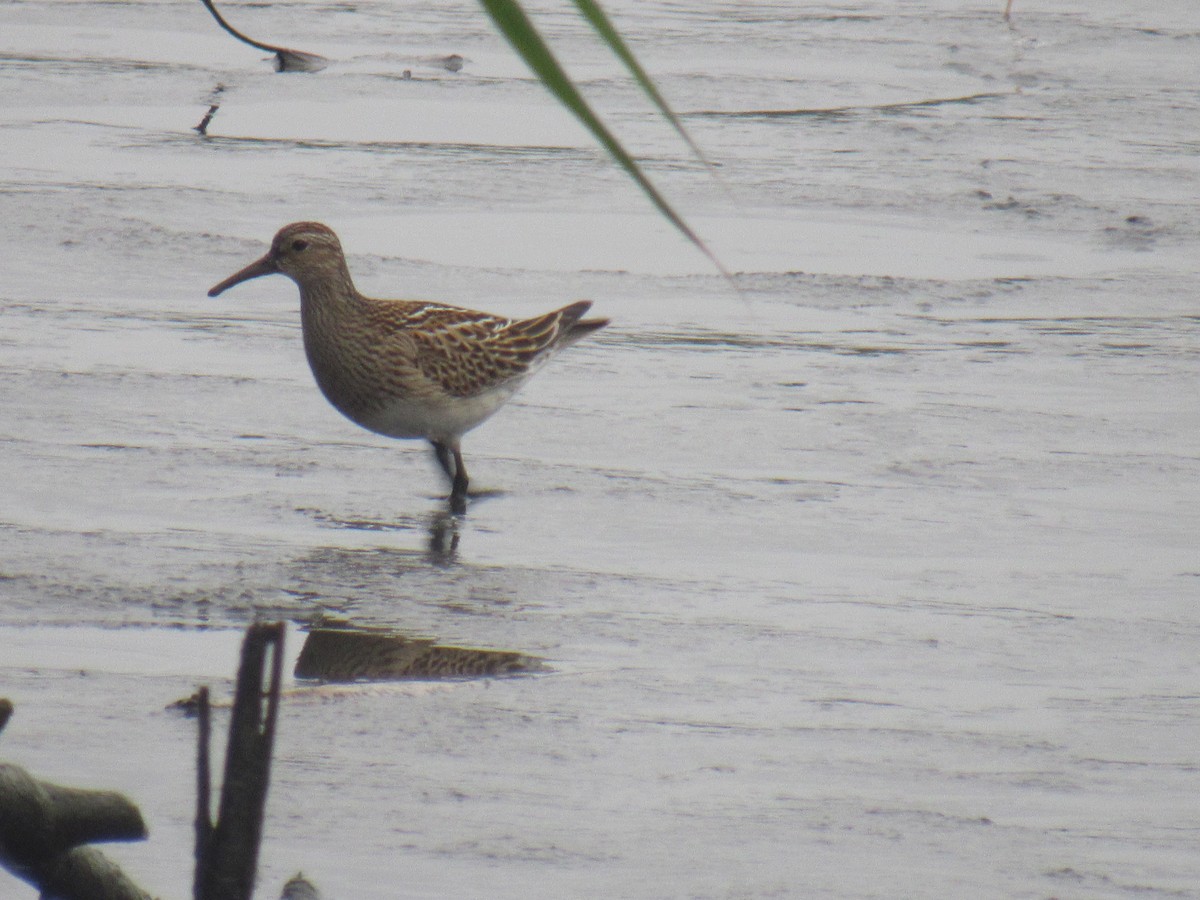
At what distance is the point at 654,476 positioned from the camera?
855 cm

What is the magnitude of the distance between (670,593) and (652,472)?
142cm

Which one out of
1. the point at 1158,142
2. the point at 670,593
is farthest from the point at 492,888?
the point at 1158,142

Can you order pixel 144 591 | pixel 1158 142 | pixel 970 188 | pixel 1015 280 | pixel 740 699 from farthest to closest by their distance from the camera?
pixel 1158 142 < pixel 970 188 < pixel 1015 280 < pixel 144 591 < pixel 740 699

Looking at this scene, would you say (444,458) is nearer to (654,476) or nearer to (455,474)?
(455,474)

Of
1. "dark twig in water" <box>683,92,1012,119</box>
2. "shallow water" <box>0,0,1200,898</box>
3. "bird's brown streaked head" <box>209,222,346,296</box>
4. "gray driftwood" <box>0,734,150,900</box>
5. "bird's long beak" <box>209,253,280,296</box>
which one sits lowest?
"dark twig in water" <box>683,92,1012,119</box>

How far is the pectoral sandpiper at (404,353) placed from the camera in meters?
8.34

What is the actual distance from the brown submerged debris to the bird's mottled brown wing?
1.94m

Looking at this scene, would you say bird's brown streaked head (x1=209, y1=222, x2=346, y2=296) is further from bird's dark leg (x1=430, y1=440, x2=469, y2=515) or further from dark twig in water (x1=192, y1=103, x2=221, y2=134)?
dark twig in water (x1=192, y1=103, x2=221, y2=134)

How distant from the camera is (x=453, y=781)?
5559 mm

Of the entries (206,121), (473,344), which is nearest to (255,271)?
(473,344)

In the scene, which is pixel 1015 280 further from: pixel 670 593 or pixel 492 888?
pixel 492 888

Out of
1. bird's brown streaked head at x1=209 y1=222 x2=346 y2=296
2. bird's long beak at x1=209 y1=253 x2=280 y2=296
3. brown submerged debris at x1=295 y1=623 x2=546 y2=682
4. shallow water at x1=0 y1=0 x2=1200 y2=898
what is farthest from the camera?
bird's long beak at x1=209 y1=253 x2=280 y2=296

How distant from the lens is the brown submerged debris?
6344mm

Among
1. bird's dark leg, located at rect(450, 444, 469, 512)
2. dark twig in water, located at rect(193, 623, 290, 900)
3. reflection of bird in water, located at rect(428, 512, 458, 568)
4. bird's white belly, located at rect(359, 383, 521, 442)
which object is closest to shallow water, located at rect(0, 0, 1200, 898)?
reflection of bird in water, located at rect(428, 512, 458, 568)
